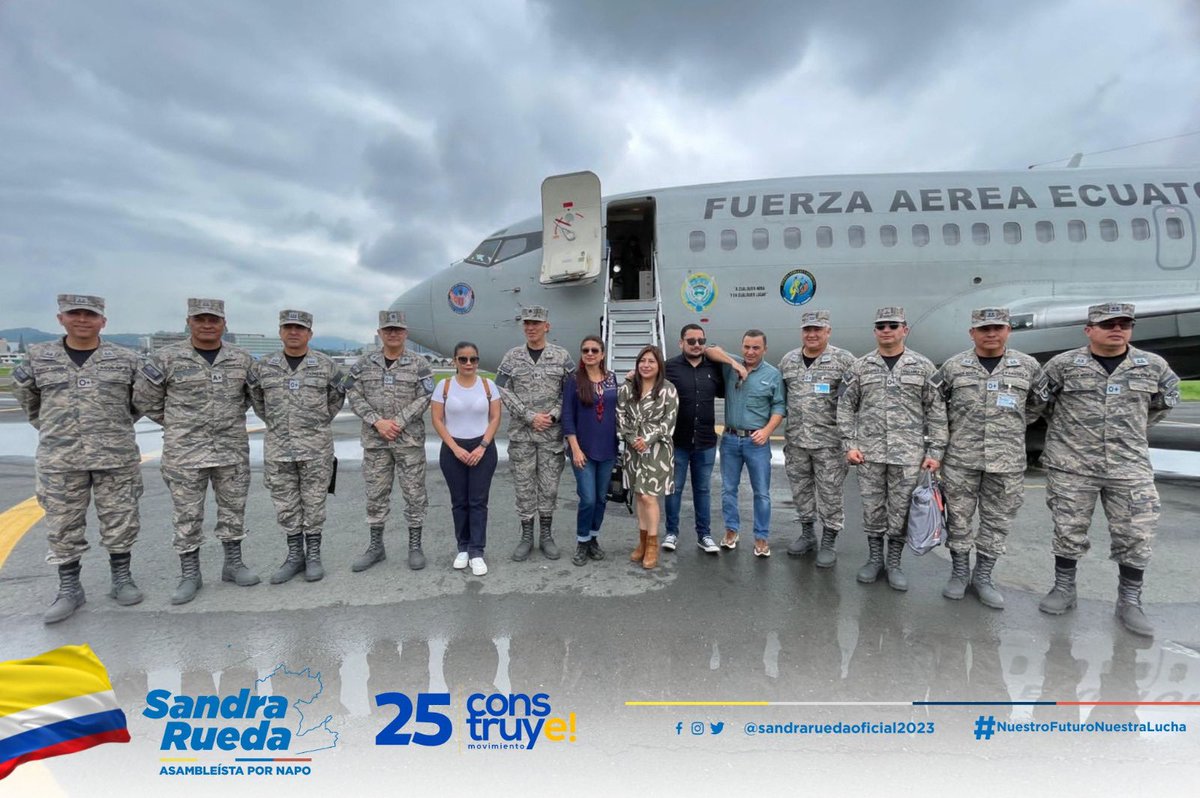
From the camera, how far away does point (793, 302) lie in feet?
27.0

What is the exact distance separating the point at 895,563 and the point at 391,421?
13.3 feet

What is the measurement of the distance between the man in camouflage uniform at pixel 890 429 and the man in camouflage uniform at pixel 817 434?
5.9 inches

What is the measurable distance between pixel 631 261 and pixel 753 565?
7406mm

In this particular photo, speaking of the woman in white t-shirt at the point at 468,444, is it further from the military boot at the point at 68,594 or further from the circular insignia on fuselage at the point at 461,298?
the circular insignia on fuselage at the point at 461,298

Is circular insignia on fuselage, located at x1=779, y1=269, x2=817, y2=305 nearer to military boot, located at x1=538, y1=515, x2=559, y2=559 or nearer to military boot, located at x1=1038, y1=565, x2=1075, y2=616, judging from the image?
military boot, located at x1=1038, y1=565, x2=1075, y2=616

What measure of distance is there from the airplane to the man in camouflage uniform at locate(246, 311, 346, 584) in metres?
4.52

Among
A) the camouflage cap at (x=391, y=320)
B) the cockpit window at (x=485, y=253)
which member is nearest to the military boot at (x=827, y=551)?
the camouflage cap at (x=391, y=320)

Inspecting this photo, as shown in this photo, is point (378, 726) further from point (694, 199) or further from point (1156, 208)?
point (1156, 208)

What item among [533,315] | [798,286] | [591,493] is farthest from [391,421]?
[798,286]

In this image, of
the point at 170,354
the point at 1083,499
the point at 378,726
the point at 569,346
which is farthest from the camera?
the point at 569,346

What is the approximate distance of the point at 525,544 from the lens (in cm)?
431

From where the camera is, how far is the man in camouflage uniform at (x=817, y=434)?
4.10 meters

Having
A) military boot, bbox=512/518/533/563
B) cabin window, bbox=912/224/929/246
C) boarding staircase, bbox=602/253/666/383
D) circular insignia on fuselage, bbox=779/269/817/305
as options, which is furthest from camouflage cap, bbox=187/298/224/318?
cabin window, bbox=912/224/929/246

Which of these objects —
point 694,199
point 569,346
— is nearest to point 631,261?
point 694,199
